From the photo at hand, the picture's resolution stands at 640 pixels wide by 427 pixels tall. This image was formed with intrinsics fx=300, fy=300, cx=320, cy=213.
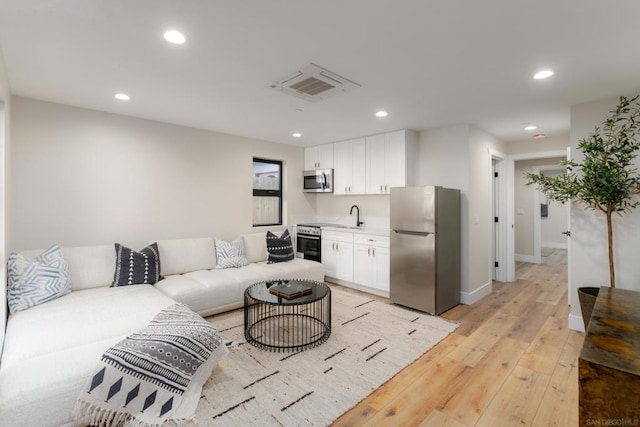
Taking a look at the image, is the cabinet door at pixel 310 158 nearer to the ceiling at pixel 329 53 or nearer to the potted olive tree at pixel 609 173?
the ceiling at pixel 329 53

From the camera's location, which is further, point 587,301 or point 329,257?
point 329,257

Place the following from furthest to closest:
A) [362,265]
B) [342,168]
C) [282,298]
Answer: [342,168], [362,265], [282,298]

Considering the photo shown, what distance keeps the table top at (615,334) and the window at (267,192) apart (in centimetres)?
436

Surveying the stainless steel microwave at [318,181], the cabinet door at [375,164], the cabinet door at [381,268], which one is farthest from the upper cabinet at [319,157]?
the cabinet door at [381,268]

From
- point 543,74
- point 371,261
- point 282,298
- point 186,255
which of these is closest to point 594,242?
point 543,74

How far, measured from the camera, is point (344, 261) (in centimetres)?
477

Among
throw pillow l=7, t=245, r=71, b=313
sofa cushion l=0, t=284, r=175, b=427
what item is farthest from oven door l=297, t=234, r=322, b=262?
throw pillow l=7, t=245, r=71, b=313

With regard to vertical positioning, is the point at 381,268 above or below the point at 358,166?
below

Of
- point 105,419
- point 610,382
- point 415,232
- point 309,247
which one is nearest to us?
point 610,382

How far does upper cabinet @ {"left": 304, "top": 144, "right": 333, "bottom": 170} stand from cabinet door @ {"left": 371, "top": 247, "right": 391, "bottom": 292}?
5.93ft

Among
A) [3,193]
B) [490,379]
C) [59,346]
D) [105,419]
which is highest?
[3,193]

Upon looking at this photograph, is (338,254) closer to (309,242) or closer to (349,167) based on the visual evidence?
(309,242)

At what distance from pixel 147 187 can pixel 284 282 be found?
87.1 inches

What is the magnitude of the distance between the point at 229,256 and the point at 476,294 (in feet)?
11.3
